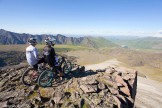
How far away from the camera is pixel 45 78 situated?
64.4 ft

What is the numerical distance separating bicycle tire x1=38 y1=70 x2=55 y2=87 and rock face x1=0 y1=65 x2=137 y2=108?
559 mm

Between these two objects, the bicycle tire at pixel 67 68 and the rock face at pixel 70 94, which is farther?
the bicycle tire at pixel 67 68

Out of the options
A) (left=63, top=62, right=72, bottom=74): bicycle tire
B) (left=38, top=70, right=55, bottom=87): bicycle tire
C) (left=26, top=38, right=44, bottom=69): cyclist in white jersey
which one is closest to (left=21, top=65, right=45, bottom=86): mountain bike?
(left=26, top=38, right=44, bottom=69): cyclist in white jersey

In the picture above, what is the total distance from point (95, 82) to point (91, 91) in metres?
2.23

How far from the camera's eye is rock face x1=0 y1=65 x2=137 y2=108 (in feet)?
55.1

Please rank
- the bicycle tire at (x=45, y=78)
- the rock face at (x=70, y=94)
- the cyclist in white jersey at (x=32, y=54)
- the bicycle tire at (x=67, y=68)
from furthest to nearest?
the bicycle tire at (x=67, y=68) → the bicycle tire at (x=45, y=78) → the cyclist in white jersey at (x=32, y=54) → the rock face at (x=70, y=94)

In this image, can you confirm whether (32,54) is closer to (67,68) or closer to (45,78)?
(45,78)

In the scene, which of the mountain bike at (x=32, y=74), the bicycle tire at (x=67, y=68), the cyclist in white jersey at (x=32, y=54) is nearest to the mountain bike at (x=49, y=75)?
the mountain bike at (x=32, y=74)

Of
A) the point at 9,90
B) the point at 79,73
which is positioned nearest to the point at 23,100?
the point at 9,90

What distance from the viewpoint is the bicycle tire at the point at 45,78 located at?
19.1m

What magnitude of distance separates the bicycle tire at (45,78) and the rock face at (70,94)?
56cm

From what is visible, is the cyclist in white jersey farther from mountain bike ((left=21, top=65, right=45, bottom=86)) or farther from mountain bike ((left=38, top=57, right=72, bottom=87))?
mountain bike ((left=38, top=57, right=72, bottom=87))

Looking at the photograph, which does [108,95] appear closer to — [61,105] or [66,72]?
[61,105]

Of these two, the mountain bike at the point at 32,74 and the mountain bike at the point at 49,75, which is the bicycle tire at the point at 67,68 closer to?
the mountain bike at the point at 49,75
